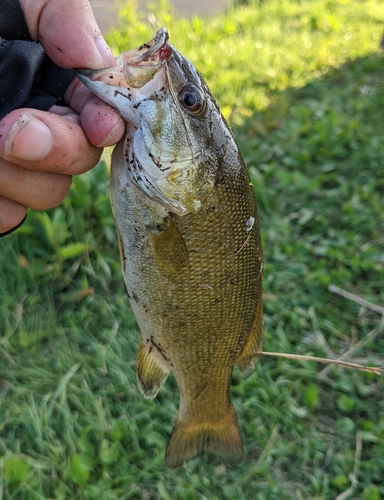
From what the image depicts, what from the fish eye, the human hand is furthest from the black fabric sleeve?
the fish eye

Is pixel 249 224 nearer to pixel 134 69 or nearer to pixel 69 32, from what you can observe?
pixel 134 69

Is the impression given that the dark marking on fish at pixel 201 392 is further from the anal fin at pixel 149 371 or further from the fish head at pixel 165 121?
the fish head at pixel 165 121

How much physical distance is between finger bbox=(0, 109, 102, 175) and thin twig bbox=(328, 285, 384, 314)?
1.94 metres

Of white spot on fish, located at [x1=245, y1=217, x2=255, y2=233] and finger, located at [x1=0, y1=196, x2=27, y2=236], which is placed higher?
finger, located at [x1=0, y1=196, x2=27, y2=236]

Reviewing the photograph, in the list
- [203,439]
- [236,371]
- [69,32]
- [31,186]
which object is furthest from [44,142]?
[236,371]

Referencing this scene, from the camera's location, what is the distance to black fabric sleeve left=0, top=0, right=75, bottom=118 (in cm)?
135

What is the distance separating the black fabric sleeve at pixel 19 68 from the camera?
4.42 ft

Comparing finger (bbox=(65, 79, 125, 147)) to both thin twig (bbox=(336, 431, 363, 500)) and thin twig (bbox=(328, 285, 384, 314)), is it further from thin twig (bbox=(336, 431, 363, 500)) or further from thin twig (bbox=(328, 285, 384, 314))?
thin twig (bbox=(328, 285, 384, 314))

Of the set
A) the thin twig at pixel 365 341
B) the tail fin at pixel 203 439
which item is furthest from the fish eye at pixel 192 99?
the thin twig at pixel 365 341

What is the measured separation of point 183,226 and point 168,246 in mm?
75

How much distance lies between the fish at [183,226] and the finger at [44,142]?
0.36 ft

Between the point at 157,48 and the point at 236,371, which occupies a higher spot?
the point at 157,48

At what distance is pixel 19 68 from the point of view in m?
1.43

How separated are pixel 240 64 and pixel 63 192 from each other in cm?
432
